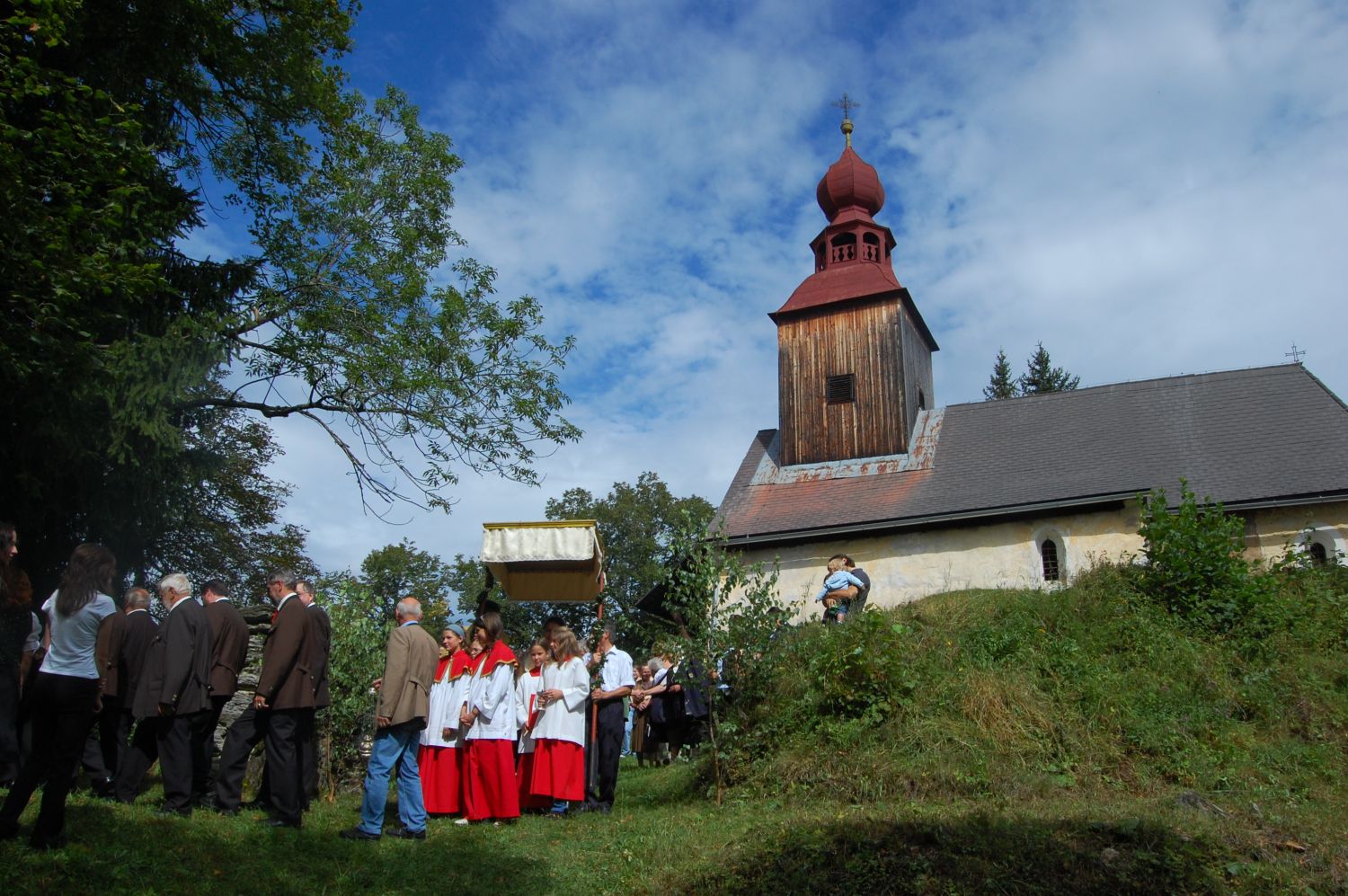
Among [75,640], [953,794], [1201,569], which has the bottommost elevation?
[953,794]

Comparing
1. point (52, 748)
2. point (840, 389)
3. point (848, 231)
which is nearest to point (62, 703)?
point (52, 748)

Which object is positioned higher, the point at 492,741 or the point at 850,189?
the point at 850,189

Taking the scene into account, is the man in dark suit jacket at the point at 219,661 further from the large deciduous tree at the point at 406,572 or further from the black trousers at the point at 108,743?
the large deciduous tree at the point at 406,572

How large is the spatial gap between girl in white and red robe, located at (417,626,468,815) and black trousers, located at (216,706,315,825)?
1156mm

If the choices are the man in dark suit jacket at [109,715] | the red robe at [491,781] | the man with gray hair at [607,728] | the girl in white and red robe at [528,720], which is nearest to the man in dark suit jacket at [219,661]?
the man in dark suit jacket at [109,715]

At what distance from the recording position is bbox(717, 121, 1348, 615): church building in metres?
19.4

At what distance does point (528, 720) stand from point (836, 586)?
431 cm

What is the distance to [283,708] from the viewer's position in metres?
7.59

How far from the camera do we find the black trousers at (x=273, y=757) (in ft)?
24.4

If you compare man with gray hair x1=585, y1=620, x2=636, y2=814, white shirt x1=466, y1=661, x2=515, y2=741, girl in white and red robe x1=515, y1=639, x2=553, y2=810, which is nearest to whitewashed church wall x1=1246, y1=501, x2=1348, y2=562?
man with gray hair x1=585, y1=620, x2=636, y2=814

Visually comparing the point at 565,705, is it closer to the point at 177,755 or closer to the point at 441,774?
the point at 441,774

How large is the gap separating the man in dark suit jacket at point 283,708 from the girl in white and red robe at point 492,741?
4.57 feet

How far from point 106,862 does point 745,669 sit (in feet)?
16.6

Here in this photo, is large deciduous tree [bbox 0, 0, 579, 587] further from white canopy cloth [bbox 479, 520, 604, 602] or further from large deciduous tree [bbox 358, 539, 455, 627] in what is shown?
large deciduous tree [bbox 358, 539, 455, 627]
